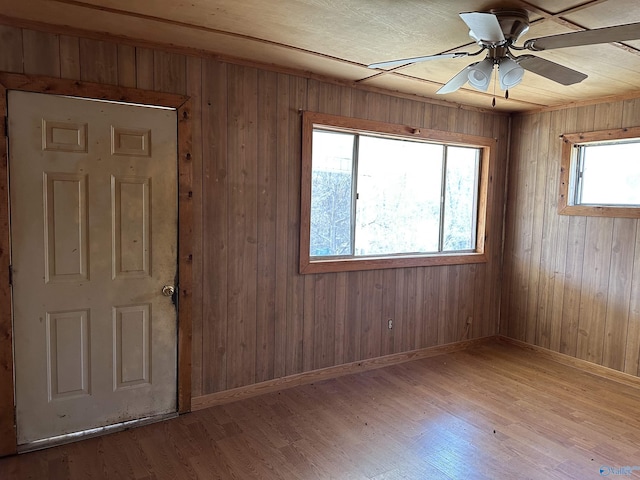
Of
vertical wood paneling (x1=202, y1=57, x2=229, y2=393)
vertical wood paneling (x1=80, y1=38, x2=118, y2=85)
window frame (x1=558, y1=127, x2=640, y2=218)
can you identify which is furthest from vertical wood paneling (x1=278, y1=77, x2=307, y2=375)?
window frame (x1=558, y1=127, x2=640, y2=218)

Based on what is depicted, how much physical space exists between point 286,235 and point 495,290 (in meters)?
2.74

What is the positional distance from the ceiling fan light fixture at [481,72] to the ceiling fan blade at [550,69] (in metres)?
0.15

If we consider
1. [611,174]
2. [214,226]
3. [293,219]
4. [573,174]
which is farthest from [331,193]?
[611,174]

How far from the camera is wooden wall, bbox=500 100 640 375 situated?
12.7 feet

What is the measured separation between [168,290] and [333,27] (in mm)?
1990

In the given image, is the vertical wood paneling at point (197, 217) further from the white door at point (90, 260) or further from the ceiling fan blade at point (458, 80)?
the ceiling fan blade at point (458, 80)

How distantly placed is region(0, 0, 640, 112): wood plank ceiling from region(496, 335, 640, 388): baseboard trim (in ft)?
8.28

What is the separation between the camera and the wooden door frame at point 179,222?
8.10 feet

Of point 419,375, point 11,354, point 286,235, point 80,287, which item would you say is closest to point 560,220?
point 419,375

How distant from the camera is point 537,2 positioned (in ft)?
6.66

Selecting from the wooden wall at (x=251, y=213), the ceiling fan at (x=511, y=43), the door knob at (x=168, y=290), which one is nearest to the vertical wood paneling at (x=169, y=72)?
the wooden wall at (x=251, y=213)

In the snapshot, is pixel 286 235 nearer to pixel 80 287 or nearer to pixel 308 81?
pixel 308 81

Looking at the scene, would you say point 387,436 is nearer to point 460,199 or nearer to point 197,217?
point 197,217

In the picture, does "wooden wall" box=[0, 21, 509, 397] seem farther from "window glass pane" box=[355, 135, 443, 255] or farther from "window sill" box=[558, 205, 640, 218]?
"window sill" box=[558, 205, 640, 218]
